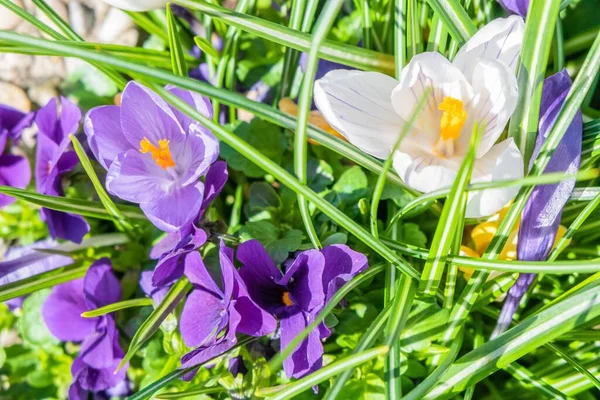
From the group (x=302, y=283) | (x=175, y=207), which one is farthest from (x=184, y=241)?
(x=302, y=283)

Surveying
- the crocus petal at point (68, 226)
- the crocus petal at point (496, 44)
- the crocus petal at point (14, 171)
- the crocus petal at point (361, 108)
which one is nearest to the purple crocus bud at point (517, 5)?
the crocus petal at point (496, 44)

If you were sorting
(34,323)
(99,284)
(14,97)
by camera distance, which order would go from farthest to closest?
(14,97) → (34,323) → (99,284)

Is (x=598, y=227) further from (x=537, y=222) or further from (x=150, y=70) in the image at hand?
(x=150, y=70)

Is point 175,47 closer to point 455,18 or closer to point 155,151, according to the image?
point 155,151

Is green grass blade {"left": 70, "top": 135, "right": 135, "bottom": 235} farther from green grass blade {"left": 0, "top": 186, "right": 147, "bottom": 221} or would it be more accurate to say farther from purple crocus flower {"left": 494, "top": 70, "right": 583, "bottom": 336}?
purple crocus flower {"left": 494, "top": 70, "right": 583, "bottom": 336}

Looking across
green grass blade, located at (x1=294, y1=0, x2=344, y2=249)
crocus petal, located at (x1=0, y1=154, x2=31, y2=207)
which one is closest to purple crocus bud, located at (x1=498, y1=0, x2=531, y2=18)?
green grass blade, located at (x1=294, y1=0, x2=344, y2=249)

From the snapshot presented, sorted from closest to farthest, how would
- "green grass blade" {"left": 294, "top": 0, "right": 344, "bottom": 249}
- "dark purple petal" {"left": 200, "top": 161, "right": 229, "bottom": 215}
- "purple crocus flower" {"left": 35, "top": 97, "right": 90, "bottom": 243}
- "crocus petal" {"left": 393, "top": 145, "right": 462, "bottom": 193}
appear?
"green grass blade" {"left": 294, "top": 0, "right": 344, "bottom": 249} → "crocus petal" {"left": 393, "top": 145, "right": 462, "bottom": 193} → "dark purple petal" {"left": 200, "top": 161, "right": 229, "bottom": 215} → "purple crocus flower" {"left": 35, "top": 97, "right": 90, "bottom": 243}

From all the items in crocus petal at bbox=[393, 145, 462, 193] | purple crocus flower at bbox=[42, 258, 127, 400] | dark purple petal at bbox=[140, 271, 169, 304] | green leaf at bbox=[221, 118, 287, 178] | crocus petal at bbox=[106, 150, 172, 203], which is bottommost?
purple crocus flower at bbox=[42, 258, 127, 400]
